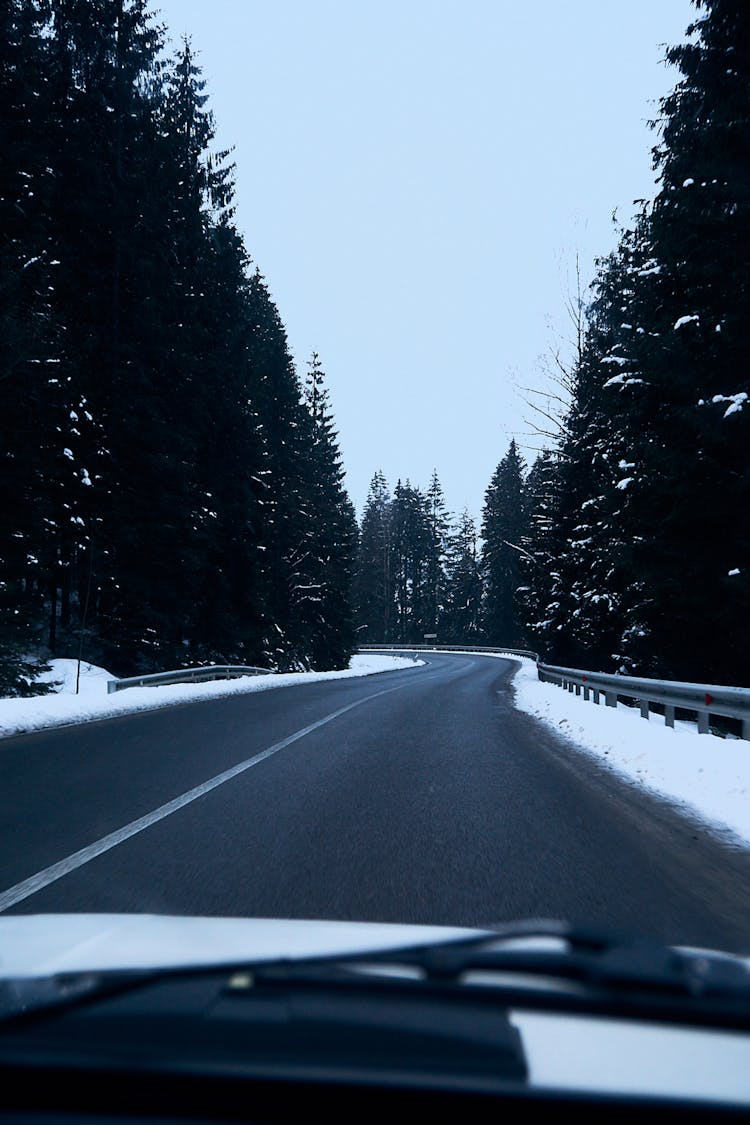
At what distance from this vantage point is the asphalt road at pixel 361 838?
477 cm

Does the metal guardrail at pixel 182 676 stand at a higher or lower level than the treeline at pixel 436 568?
lower

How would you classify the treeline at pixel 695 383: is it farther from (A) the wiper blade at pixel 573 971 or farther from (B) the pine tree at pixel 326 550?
(B) the pine tree at pixel 326 550

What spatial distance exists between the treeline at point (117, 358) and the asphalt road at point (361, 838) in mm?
10963

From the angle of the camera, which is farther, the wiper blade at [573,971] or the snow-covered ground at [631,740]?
the snow-covered ground at [631,740]

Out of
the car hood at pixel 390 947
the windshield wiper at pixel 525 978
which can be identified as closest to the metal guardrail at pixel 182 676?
the car hood at pixel 390 947

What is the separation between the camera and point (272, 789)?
8430 millimetres

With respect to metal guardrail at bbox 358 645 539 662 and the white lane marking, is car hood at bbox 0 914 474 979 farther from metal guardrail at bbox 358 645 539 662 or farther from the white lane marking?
metal guardrail at bbox 358 645 539 662

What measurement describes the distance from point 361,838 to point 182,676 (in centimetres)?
1890

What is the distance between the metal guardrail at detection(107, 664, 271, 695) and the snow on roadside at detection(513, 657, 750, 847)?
31.5 ft

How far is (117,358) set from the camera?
2830 centimetres

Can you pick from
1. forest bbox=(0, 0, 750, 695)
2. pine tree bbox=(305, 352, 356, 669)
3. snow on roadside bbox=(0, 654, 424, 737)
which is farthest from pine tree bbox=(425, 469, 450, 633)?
snow on roadside bbox=(0, 654, 424, 737)

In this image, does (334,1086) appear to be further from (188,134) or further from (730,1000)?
(188,134)

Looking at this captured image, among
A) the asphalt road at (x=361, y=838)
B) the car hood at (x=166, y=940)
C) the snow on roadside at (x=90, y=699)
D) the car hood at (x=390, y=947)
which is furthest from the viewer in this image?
the snow on roadside at (x=90, y=699)

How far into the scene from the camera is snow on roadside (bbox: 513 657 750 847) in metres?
7.24
